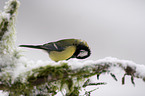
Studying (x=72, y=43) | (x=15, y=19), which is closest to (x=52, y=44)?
(x=72, y=43)

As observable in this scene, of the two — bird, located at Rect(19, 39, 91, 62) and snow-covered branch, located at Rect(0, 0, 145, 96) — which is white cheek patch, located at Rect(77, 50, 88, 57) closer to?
bird, located at Rect(19, 39, 91, 62)

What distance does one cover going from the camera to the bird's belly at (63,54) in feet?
2.48

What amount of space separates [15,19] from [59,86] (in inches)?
9.5

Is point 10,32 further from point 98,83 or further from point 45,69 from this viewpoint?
point 98,83

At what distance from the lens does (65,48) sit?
775 mm

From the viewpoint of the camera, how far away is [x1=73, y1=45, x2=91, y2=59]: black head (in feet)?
2.64

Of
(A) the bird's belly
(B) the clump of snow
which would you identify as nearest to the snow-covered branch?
(B) the clump of snow

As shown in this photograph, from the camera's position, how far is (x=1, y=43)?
44 cm

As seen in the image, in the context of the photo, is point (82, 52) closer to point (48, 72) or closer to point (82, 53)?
point (82, 53)

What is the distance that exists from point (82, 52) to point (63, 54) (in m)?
0.12

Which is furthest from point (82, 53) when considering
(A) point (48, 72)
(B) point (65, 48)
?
(A) point (48, 72)

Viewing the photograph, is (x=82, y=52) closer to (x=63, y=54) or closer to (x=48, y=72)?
(x=63, y=54)

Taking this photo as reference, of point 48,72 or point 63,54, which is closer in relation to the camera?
point 48,72

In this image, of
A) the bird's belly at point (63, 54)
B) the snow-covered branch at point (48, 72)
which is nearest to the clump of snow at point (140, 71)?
the snow-covered branch at point (48, 72)
